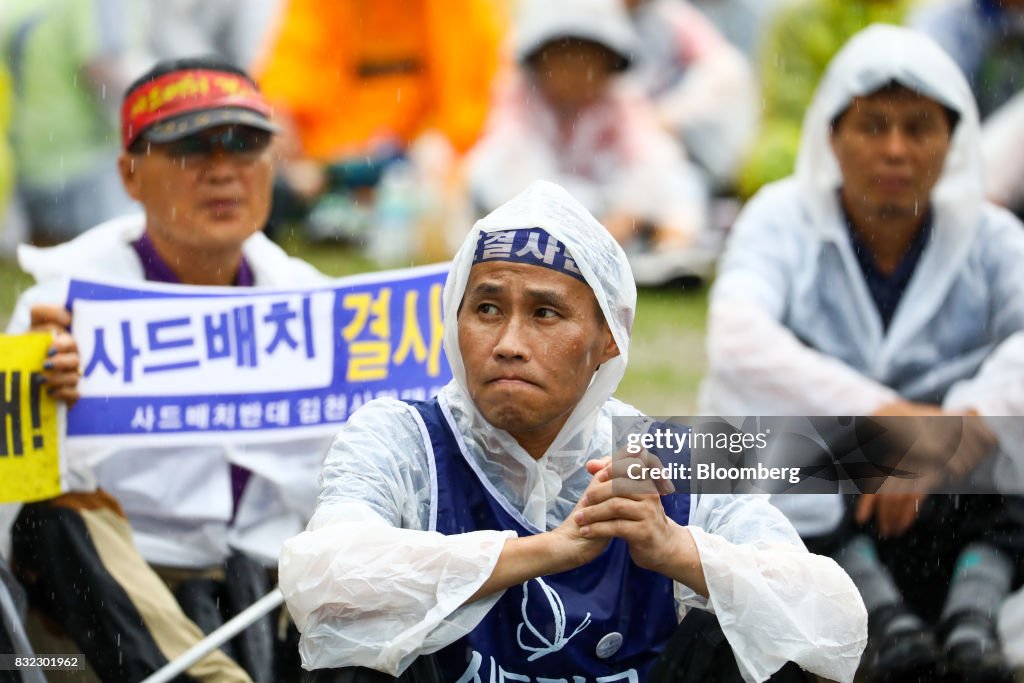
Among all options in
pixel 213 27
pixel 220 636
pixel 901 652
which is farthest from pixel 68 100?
pixel 901 652

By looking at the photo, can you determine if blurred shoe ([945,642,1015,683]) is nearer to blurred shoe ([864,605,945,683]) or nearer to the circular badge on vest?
blurred shoe ([864,605,945,683])

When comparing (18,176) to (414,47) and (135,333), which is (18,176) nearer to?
(414,47)

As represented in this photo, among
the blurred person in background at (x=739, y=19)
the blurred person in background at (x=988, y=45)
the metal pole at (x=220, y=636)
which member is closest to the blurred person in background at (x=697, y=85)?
the blurred person in background at (x=739, y=19)

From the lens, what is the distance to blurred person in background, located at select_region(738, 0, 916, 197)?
335 inches

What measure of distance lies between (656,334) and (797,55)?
5.63ft

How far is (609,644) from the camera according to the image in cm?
342

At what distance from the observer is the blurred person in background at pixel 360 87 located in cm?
881

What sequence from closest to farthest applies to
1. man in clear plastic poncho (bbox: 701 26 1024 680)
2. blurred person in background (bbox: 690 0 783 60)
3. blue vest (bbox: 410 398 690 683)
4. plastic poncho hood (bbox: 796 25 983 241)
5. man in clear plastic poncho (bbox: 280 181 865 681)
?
man in clear plastic poncho (bbox: 280 181 865 681), blue vest (bbox: 410 398 690 683), man in clear plastic poncho (bbox: 701 26 1024 680), plastic poncho hood (bbox: 796 25 983 241), blurred person in background (bbox: 690 0 783 60)

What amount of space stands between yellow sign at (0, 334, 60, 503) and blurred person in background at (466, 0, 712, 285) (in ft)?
13.6

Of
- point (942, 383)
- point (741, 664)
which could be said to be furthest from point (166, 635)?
point (942, 383)

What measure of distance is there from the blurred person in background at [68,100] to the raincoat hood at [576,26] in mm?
2110

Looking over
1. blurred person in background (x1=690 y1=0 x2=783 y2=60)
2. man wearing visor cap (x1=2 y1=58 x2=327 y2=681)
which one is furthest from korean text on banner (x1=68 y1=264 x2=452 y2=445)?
blurred person in background (x1=690 y1=0 x2=783 y2=60)

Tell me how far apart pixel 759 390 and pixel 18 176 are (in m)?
5.10

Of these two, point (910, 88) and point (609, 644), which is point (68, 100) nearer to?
point (910, 88)
